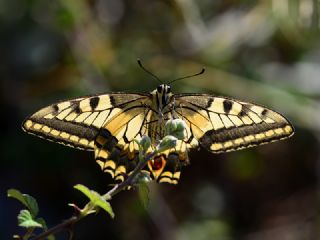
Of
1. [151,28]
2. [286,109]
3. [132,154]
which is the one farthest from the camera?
[151,28]

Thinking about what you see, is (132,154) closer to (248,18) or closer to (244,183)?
(248,18)

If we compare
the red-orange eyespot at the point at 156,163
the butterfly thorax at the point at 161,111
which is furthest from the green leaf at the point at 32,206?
the butterfly thorax at the point at 161,111

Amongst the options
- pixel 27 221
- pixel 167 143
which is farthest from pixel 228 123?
pixel 27 221

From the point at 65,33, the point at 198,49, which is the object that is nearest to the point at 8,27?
the point at 65,33

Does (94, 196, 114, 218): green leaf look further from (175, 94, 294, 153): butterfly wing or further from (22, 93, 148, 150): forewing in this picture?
(175, 94, 294, 153): butterfly wing

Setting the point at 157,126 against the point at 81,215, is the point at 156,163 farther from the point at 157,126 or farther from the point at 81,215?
the point at 81,215

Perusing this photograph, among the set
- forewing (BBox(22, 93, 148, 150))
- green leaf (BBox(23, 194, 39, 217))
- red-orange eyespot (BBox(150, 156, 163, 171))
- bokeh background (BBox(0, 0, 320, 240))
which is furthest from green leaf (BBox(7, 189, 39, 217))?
bokeh background (BBox(0, 0, 320, 240))

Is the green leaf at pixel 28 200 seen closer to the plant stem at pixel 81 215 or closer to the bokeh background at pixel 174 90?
the plant stem at pixel 81 215
